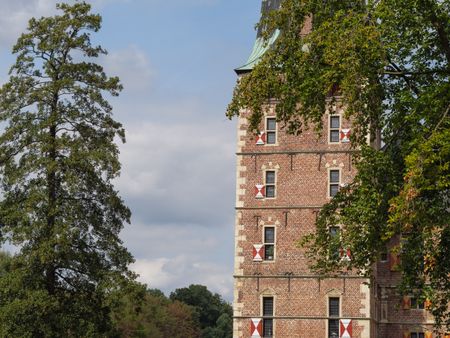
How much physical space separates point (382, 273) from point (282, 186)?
949 centimetres

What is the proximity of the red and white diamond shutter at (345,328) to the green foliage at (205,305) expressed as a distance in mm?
62980

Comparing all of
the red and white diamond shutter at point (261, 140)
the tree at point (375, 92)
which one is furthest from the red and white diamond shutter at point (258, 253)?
the tree at point (375, 92)

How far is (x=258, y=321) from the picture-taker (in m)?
34.2

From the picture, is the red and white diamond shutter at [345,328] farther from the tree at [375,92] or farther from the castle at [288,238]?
the tree at [375,92]

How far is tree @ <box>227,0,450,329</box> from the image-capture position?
1684cm

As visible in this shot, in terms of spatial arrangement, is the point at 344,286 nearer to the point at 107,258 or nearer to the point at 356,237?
the point at 107,258

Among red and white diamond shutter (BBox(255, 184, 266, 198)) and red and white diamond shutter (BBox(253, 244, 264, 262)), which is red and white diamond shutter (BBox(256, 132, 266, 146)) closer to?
red and white diamond shutter (BBox(255, 184, 266, 198))

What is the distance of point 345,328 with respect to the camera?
110 feet

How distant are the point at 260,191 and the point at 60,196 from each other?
41.0 feet

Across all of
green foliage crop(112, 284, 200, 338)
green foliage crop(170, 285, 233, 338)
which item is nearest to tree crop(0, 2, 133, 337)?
green foliage crop(112, 284, 200, 338)

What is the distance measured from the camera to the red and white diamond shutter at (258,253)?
3469 centimetres

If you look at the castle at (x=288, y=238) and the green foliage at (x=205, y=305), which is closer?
the castle at (x=288, y=238)

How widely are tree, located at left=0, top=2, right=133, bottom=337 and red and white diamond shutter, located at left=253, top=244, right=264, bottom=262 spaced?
33.5 ft

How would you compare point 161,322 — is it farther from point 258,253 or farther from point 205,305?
point 258,253
